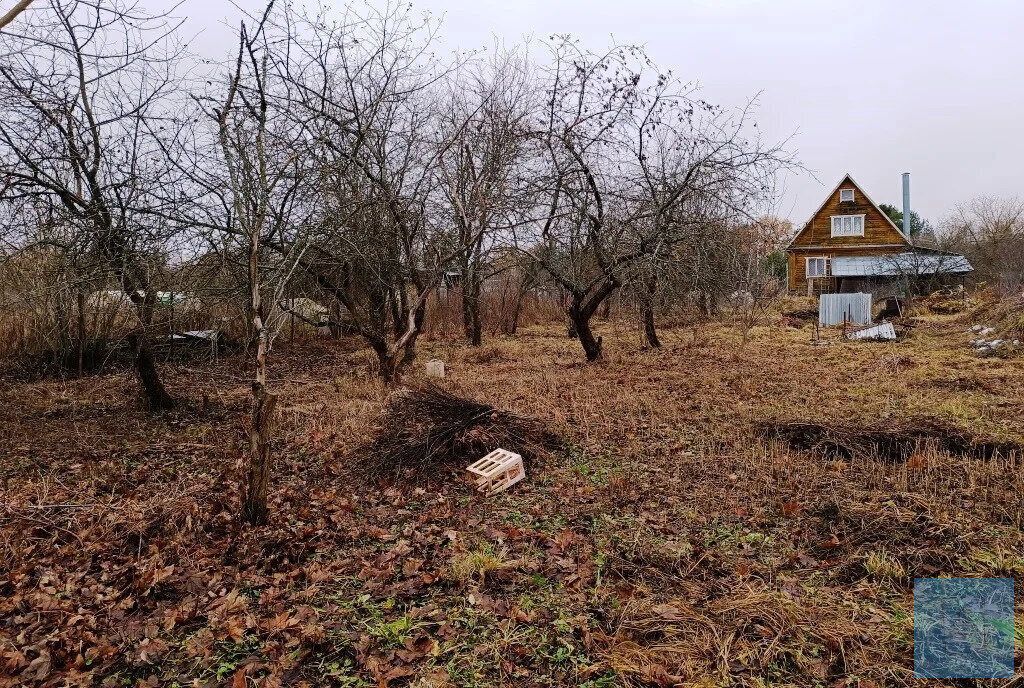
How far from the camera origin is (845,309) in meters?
17.4

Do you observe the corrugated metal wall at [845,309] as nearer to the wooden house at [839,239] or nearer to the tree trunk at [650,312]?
the tree trunk at [650,312]

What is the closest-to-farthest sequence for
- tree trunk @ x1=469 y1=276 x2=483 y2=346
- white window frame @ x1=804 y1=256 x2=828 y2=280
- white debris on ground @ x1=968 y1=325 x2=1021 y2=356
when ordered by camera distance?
1. white debris on ground @ x1=968 y1=325 x2=1021 y2=356
2. tree trunk @ x1=469 y1=276 x2=483 y2=346
3. white window frame @ x1=804 y1=256 x2=828 y2=280

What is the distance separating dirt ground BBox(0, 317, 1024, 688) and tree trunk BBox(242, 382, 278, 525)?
0.48ft

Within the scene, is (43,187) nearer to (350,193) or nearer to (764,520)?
(350,193)

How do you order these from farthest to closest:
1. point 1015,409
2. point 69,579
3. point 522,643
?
point 1015,409 → point 69,579 → point 522,643

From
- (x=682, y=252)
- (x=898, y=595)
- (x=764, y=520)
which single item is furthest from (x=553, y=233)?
(x=898, y=595)

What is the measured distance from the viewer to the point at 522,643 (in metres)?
2.69

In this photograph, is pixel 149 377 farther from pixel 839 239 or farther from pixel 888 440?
pixel 839 239

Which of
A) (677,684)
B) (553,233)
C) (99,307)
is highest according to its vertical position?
(553,233)

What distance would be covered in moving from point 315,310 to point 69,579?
1296 centimetres

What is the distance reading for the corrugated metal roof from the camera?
69.1 feet

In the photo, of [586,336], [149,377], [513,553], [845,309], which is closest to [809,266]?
[845,309]

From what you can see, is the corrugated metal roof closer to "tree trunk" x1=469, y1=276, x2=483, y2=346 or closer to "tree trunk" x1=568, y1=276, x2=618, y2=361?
"tree trunk" x1=568, y1=276, x2=618, y2=361

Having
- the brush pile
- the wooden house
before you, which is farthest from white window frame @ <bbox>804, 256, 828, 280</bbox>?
the brush pile
